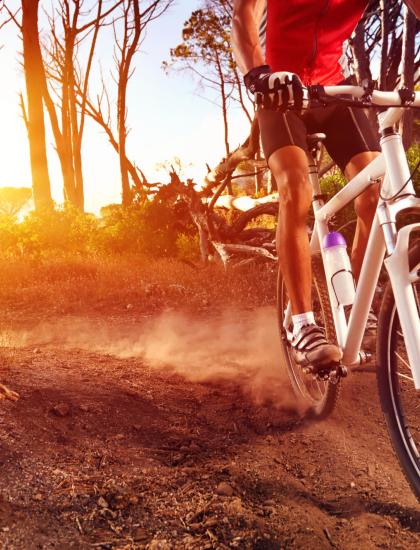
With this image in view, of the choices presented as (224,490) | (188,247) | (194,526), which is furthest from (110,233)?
(194,526)

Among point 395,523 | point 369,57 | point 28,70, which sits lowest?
point 395,523

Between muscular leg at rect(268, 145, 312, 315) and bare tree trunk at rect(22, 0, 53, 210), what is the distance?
1321cm

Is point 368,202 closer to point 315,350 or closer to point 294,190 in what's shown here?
point 294,190

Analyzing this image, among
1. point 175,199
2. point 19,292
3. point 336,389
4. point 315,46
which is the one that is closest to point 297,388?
point 336,389

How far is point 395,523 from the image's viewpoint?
7.64 ft

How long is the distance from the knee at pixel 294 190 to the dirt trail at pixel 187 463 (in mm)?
1386

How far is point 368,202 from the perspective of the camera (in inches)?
122

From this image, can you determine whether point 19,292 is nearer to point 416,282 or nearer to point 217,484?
point 217,484

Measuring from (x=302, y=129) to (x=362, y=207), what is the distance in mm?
588

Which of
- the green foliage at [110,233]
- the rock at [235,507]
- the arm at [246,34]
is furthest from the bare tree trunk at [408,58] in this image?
the rock at [235,507]

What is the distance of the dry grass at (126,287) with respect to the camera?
7641 mm

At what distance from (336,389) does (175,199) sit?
9.24 meters

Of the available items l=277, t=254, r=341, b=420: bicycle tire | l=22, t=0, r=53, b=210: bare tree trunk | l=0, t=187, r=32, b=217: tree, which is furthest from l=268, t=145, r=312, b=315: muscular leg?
l=0, t=187, r=32, b=217: tree

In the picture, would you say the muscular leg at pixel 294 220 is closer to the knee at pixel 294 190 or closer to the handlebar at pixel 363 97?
the knee at pixel 294 190
